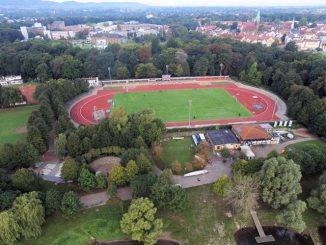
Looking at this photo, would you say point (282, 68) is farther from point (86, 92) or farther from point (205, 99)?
point (86, 92)

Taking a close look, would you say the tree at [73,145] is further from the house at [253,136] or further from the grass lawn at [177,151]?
the house at [253,136]

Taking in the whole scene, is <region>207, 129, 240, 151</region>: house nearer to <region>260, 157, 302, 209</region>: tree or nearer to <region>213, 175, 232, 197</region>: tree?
<region>213, 175, 232, 197</region>: tree

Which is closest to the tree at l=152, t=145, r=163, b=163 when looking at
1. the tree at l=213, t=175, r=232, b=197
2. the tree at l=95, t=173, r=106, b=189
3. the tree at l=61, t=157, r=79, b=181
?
the tree at l=95, t=173, r=106, b=189

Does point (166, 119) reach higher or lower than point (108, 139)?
lower

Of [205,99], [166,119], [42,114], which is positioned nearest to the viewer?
[42,114]

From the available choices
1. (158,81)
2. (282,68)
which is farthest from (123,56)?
(282,68)

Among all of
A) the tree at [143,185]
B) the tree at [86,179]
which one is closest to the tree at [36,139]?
the tree at [86,179]

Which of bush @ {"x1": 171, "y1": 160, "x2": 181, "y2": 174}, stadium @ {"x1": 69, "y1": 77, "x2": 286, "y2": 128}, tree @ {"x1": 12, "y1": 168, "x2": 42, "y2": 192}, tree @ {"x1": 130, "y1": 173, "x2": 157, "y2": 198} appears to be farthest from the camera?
stadium @ {"x1": 69, "y1": 77, "x2": 286, "y2": 128}
